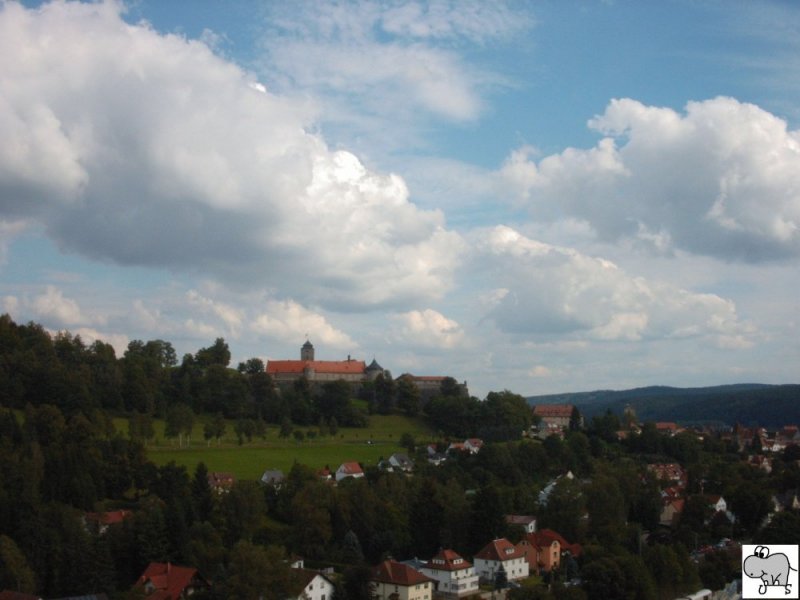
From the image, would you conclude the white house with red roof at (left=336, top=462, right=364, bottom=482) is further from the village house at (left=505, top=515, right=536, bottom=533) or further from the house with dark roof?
the house with dark roof

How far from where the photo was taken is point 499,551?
1770 inches

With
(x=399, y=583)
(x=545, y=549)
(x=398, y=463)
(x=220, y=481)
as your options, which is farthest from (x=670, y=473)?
(x=399, y=583)

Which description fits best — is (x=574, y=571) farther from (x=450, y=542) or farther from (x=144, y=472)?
(x=144, y=472)

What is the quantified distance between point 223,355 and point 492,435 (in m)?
34.1

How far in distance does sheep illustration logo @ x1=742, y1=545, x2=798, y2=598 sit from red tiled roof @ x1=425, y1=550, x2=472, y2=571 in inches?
588

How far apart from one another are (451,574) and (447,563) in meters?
0.59

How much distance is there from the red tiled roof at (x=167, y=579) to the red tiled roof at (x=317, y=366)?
8419 centimetres

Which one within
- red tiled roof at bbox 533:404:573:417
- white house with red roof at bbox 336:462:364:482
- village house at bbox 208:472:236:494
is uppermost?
red tiled roof at bbox 533:404:573:417

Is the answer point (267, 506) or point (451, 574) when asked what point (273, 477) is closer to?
point (267, 506)

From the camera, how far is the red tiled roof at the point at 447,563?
42375 millimetres

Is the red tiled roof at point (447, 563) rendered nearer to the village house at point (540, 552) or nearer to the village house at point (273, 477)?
the village house at point (540, 552)

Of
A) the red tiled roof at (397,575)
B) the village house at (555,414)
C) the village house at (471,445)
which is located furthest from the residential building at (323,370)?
the red tiled roof at (397,575)

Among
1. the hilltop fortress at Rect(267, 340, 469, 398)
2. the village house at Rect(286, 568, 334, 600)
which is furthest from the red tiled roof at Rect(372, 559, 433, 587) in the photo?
the hilltop fortress at Rect(267, 340, 469, 398)

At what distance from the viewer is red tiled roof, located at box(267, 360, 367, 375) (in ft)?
402
